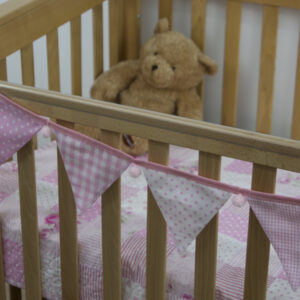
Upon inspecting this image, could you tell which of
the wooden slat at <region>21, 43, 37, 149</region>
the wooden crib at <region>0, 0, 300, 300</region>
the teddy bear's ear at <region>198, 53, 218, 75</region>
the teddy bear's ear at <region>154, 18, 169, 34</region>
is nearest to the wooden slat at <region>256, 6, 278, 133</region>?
the wooden crib at <region>0, 0, 300, 300</region>

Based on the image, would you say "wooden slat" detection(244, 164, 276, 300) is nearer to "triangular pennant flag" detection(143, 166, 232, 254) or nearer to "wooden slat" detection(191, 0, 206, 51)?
"triangular pennant flag" detection(143, 166, 232, 254)

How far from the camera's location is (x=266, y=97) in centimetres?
197

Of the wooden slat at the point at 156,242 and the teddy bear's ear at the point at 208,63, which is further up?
the teddy bear's ear at the point at 208,63

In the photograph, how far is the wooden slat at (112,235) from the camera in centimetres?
128

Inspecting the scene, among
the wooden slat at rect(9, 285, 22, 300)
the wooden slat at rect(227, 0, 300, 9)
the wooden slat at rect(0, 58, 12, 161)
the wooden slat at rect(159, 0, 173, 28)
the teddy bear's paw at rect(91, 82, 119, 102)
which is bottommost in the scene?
the wooden slat at rect(9, 285, 22, 300)

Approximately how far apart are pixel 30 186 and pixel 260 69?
845mm

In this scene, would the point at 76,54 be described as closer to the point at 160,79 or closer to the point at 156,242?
the point at 160,79

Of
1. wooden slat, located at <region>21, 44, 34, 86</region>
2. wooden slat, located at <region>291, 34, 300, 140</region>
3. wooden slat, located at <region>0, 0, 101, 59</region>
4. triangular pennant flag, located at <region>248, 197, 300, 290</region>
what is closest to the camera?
triangular pennant flag, located at <region>248, 197, 300, 290</region>

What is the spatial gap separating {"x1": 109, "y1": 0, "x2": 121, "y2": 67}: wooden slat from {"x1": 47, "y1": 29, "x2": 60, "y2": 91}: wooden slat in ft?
0.79

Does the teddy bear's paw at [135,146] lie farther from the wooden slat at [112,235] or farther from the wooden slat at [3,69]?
the wooden slat at [112,235]

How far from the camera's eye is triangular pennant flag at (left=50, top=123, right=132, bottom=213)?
124cm

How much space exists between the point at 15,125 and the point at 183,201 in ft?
1.31

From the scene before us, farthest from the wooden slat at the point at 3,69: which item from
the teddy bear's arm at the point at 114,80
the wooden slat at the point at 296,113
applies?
the wooden slat at the point at 296,113

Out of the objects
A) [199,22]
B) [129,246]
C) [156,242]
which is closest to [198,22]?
[199,22]
